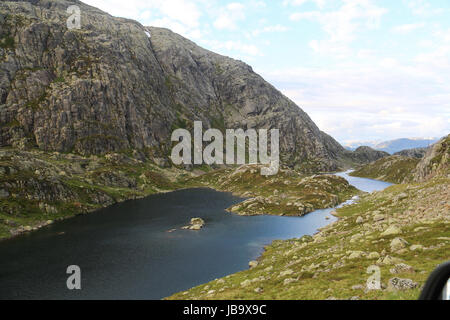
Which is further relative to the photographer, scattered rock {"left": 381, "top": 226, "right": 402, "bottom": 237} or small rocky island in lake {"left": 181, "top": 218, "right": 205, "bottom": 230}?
small rocky island in lake {"left": 181, "top": 218, "right": 205, "bottom": 230}

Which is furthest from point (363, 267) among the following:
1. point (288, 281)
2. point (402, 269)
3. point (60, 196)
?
point (60, 196)

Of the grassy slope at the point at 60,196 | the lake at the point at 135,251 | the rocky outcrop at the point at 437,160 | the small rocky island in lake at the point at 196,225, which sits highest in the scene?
the rocky outcrop at the point at 437,160

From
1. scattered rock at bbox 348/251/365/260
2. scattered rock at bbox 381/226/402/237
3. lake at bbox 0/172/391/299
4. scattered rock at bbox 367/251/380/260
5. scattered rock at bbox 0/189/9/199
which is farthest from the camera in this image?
scattered rock at bbox 0/189/9/199

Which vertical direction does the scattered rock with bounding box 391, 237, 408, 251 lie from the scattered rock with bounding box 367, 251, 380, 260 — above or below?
above

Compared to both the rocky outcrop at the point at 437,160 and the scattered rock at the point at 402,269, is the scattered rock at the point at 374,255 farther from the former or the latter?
the rocky outcrop at the point at 437,160

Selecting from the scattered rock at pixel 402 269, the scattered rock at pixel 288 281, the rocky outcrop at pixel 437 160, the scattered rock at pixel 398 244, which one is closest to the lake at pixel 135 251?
the scattered rock at pixel 288 281

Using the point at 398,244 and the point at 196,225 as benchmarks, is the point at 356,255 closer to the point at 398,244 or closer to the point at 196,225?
the point at 398,244

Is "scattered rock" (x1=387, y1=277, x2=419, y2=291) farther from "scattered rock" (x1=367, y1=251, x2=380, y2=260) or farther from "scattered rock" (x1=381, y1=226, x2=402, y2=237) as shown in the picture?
"scattered rock" (x1=381, y1=226, x2=402, y2=237)

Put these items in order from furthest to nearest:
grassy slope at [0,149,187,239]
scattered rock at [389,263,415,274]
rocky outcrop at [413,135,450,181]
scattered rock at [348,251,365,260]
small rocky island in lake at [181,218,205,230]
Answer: rocky outcrop at [413,135,450,181] < grassy slope at [0,149,187,239] < small rocky island in lake at [181,218,205,230] < scattered rock at [348,251,365,260] < scattered rock at [389,263,415,274]

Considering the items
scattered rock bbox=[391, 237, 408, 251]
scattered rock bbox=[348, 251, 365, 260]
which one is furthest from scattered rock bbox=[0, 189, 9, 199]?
scattered rock bbox=[391, 237, 408, 251]

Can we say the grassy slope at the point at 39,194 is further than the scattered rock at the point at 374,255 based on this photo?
Yes
